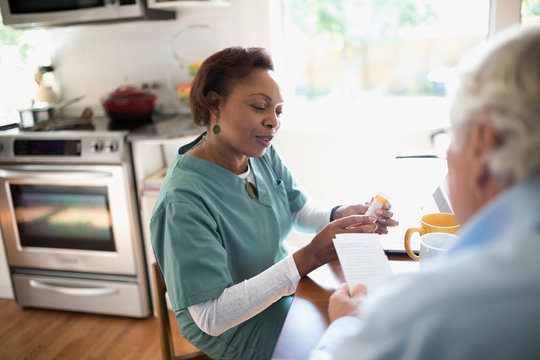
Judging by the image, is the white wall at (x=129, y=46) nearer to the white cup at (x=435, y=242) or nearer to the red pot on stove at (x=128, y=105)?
the red pot on stove at (x=128, y=105)

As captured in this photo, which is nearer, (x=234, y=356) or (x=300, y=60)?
(x=234, y=356)

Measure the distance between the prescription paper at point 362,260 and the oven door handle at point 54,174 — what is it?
1.50 metres

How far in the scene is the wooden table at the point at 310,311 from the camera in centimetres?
78

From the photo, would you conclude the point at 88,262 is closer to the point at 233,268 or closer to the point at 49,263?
the point at 49,263

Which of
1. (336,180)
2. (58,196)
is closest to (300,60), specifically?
(336,180)

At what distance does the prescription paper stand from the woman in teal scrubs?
0.05 metres

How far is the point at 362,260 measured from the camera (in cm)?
94

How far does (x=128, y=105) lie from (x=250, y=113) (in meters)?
1.40

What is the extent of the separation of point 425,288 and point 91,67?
2.82m

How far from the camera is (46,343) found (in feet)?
7.41

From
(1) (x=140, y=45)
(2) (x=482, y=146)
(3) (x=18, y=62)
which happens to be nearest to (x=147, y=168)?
(1) (x=140, y=45)

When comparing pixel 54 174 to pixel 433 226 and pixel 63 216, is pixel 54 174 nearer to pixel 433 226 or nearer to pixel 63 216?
pixel 63 216

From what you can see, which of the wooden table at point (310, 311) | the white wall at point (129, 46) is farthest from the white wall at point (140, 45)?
the wooden table at point (310, 311)

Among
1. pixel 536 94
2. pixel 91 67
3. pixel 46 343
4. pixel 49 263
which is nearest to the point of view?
pixel 536 94
